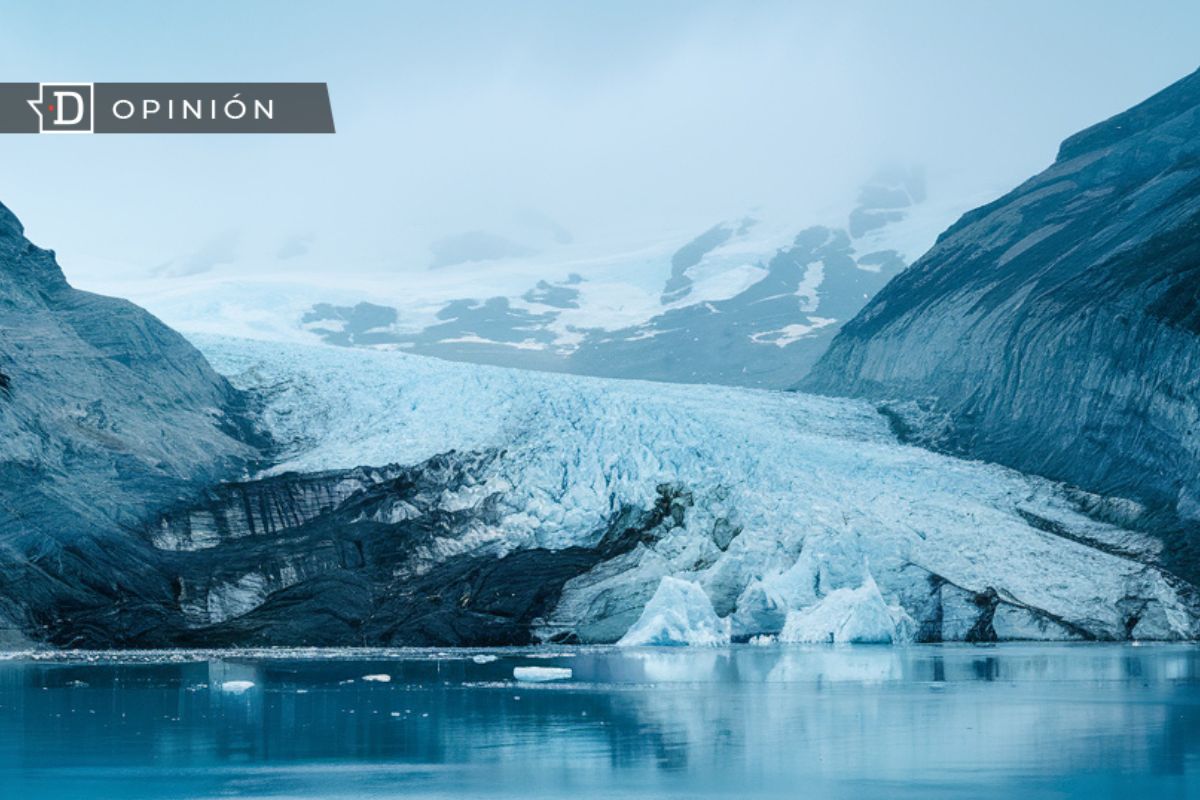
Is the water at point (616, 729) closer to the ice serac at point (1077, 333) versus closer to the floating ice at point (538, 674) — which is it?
the floating ice at point (538, 674)

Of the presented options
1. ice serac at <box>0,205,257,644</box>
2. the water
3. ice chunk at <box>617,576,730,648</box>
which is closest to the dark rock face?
Result: ice serac at <box>0,205,257,644</box>

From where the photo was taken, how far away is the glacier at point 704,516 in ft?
100

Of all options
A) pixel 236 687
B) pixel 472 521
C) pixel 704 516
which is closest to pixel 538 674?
pixel 236 687

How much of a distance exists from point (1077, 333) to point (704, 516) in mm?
13464

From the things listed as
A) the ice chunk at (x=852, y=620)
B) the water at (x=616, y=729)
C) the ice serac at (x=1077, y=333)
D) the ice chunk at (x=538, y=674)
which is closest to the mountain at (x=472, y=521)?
the ice chunk at (x=852, y=620)

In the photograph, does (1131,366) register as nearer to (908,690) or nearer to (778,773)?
(908,690)

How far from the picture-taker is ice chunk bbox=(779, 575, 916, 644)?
97.6 feet

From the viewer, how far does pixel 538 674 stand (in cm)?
2283

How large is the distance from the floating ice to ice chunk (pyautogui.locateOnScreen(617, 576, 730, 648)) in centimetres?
663

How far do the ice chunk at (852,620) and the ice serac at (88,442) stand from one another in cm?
1285

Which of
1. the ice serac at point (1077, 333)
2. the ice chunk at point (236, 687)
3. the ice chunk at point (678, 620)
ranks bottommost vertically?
the ice chunk at point (236, 687)

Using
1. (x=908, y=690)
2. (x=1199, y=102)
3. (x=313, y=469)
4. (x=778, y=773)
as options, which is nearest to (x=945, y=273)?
(x=1199, y=102)

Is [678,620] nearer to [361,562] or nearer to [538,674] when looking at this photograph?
[361,562]

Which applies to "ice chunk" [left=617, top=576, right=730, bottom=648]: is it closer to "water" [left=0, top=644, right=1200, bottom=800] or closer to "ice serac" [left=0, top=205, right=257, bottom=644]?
"water" [left=0, top=644, right=1200, bottom=800]
